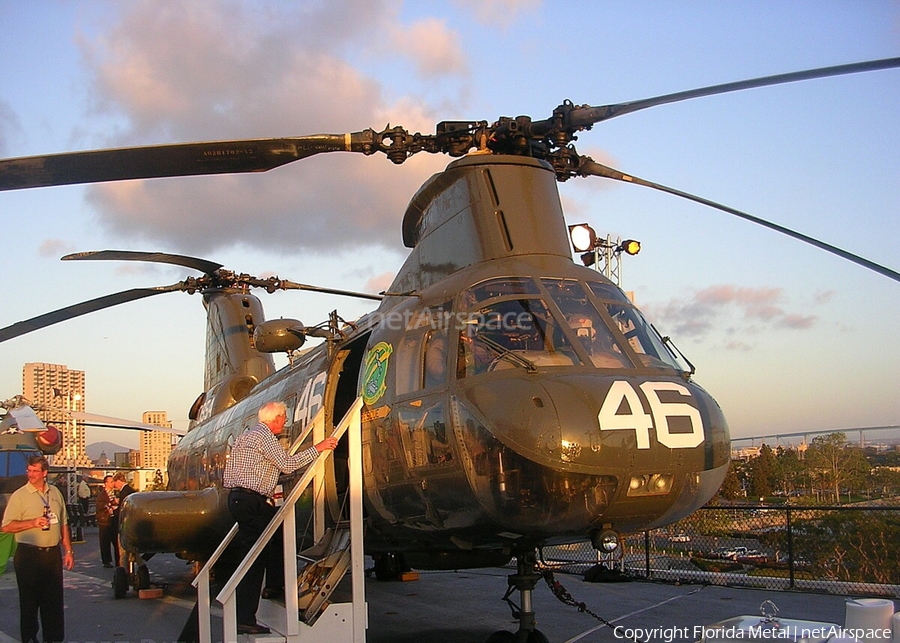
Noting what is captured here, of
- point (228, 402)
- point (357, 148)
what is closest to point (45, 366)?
point (228, 402)

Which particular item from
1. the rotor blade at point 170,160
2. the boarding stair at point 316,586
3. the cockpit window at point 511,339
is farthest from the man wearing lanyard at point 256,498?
the rotor blade at point 170,160

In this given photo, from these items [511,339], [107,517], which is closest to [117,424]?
[107,517]

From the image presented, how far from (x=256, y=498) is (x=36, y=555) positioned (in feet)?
9.92

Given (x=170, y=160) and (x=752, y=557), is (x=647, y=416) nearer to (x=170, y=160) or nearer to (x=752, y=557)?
(x=170, y=160)

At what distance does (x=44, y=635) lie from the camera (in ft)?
29.0

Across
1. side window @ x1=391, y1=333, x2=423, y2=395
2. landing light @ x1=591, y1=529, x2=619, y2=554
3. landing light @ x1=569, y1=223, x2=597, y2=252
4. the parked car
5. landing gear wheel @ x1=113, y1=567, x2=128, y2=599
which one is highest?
landing light @ x1=569, y1=223, x2=597, y2=252

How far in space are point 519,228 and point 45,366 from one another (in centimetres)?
12520

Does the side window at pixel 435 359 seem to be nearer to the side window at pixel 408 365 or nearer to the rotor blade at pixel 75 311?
the side window at pixel 408 365

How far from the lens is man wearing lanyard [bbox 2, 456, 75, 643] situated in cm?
869

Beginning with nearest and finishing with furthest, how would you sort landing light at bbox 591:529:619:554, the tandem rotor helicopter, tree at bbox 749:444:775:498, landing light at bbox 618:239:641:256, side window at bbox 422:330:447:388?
the tandem rotor helicopter → landing light at bbox 591:529:619:554 → side window at bbox 422:330:447:388 → landing light at bbox 618:239:641:256 → tree at bbox 749:444:775:498

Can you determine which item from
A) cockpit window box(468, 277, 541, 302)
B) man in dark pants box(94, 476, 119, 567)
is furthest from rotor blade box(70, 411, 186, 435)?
cockpit window box(468, 277, 541, 302)

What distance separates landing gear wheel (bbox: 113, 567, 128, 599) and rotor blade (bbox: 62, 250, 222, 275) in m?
4.95

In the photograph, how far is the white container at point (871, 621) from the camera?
16.5 ft

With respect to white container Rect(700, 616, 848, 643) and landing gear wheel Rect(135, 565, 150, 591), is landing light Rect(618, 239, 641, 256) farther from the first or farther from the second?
landing gear wheel Rect(135, 565, 150, 591)
